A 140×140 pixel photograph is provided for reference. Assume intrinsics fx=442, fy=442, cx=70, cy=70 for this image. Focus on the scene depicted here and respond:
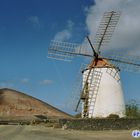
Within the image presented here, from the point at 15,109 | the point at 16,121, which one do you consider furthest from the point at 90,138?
the point at 15,109

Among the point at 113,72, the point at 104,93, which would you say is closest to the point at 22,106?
the point at 104,93

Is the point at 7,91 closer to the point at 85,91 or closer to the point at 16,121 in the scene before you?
the point at 16,121

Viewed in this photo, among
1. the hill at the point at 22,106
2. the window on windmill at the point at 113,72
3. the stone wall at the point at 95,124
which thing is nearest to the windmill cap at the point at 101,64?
the window on windmill at the point at 113,72

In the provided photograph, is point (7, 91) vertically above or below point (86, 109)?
above

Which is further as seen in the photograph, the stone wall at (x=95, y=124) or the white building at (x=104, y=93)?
the white building at (x=104, y=93)

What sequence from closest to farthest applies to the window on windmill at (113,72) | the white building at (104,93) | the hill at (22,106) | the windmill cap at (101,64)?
the white building at (104,93)
the window on windmill at (113,72)
the windmill cap at (101,64)
the hill at (22,106)

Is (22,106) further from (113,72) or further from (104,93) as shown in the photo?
(113,72)

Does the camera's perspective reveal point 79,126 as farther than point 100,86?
No

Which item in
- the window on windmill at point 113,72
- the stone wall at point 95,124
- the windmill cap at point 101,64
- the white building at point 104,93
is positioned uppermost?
the windmill cap at point 101,64

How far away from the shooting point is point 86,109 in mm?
44188

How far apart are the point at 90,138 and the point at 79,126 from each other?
7524 mm

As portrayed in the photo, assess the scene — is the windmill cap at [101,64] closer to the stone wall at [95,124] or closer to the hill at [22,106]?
the stone wall at [95,124]

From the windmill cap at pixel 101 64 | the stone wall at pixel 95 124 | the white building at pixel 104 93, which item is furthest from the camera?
the windmill cap at pixel 101 64

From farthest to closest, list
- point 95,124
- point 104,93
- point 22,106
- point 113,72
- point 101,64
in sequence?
point 22,106
point 101,64
point 113,72
point 104,93
point 95,124
